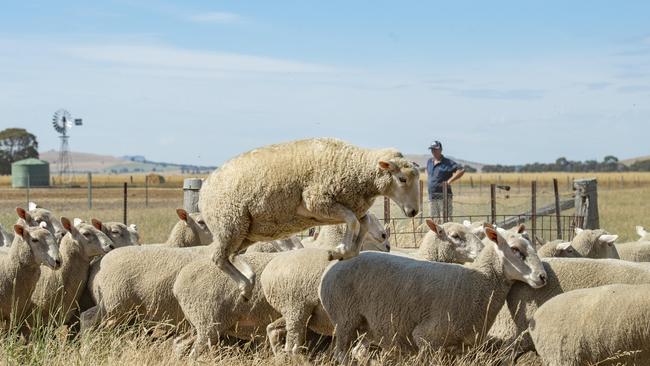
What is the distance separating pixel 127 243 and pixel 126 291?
2.18m

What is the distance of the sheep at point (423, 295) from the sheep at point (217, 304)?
45 cm

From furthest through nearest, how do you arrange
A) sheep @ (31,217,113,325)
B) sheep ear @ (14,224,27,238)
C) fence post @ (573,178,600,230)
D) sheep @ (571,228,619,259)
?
fence post @ (573,178,600,230)
sheep @ (571,228,619,259)
sheep @ (31,217,113,325)
sheep ear @ (14,224,27,238)

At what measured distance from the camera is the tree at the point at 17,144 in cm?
11188

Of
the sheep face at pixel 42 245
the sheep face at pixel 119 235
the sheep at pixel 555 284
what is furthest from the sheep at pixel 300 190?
the sheep face at pixel 119 235

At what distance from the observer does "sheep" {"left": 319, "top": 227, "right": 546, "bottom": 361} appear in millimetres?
7430

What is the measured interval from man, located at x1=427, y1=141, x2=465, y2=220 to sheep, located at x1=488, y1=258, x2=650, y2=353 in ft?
20.5

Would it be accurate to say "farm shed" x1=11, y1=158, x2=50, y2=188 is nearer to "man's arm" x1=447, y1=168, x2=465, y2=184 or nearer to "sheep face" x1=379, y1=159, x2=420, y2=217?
"man's arm" x1=447, y1=168, x2=465, y2=184

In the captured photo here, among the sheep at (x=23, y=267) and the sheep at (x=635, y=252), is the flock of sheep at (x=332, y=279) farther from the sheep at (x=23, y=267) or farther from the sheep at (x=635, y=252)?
the sheep at (x=635, y=252)

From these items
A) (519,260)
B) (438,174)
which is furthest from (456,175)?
(519,260)

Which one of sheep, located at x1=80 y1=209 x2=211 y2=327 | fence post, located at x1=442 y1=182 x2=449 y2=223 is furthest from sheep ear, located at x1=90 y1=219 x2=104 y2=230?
fence post, located at x1=442 y1=182 x2=449 y2=223

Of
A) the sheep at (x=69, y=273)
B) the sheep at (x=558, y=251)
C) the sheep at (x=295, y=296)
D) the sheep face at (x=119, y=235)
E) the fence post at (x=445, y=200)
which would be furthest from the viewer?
the fence post at (x=445, y=200)

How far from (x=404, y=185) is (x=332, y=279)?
1490 millimetres

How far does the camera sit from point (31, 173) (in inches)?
3036

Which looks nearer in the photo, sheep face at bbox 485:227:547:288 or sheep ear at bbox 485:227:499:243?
sheep face at bbox 485:227:547:288
